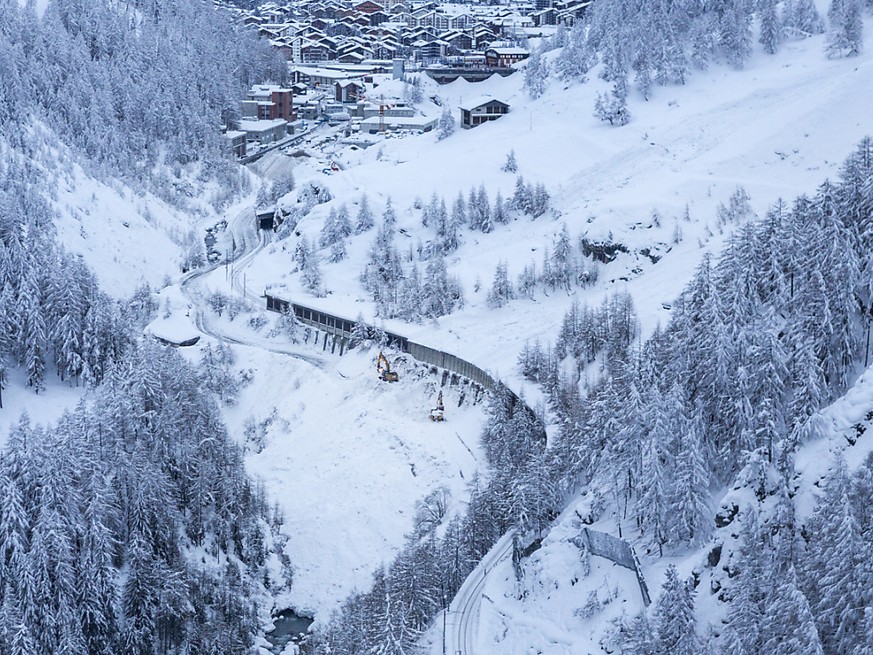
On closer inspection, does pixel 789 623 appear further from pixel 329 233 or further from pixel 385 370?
pixel 329 233

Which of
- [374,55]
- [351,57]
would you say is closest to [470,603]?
[351,57]

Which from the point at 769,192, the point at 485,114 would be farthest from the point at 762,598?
the point at 485,114

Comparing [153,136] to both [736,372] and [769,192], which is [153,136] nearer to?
[769,192]

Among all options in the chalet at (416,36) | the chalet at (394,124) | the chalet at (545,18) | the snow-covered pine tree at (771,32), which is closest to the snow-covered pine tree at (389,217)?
the snow-covered pine tree at (771,32)

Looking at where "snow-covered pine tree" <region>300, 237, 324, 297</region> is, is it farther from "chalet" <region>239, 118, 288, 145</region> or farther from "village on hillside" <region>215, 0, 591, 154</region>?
"chalet" <region>239, 118, 288, 145</region>

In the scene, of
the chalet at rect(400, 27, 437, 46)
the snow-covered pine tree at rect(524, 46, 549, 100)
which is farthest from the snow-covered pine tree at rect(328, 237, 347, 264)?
the chalet at rect(400, 27, 437, 46)
